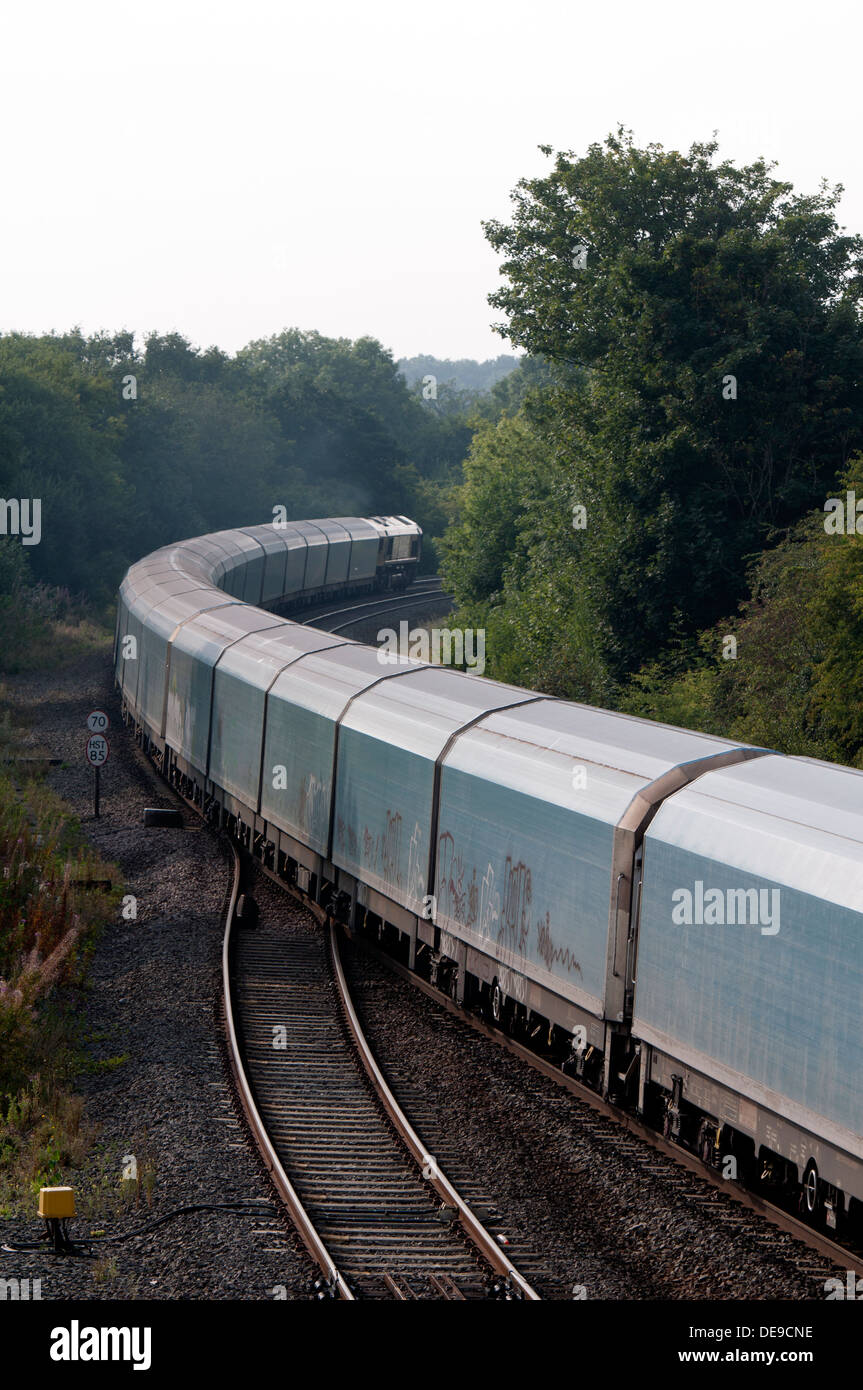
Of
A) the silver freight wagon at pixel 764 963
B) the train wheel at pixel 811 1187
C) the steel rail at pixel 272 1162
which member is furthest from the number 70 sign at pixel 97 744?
the train wheel at pixel 811 1187

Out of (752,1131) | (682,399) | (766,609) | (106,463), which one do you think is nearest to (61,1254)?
(752,1131)

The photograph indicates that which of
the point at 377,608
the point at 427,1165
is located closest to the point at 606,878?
the point at 427,1165

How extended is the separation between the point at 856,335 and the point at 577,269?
1023 cm

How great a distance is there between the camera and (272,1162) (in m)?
10.8

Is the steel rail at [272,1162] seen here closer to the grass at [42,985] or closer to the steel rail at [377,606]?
the grass at [42,985]

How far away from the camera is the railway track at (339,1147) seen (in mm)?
8953

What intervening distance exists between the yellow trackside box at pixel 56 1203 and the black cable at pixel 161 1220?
0.81 ft

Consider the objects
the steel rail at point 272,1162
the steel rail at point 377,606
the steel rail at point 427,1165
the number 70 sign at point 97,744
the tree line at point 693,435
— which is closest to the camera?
the steel rail at point 272,1162

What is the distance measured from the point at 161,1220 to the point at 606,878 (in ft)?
14.3

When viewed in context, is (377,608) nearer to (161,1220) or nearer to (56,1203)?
(161,1220)

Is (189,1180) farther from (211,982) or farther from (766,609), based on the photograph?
(766,609)

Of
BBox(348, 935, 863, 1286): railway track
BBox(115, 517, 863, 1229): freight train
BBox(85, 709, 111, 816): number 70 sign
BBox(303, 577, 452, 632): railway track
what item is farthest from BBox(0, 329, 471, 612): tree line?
BBox(348, 935, 863, 1286): railway track

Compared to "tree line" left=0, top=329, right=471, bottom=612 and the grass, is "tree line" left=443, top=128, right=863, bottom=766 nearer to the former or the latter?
the grass

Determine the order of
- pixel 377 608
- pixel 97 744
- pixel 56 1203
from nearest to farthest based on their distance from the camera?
pixel 56 1203, pixel 97 744, pixel 377 608
